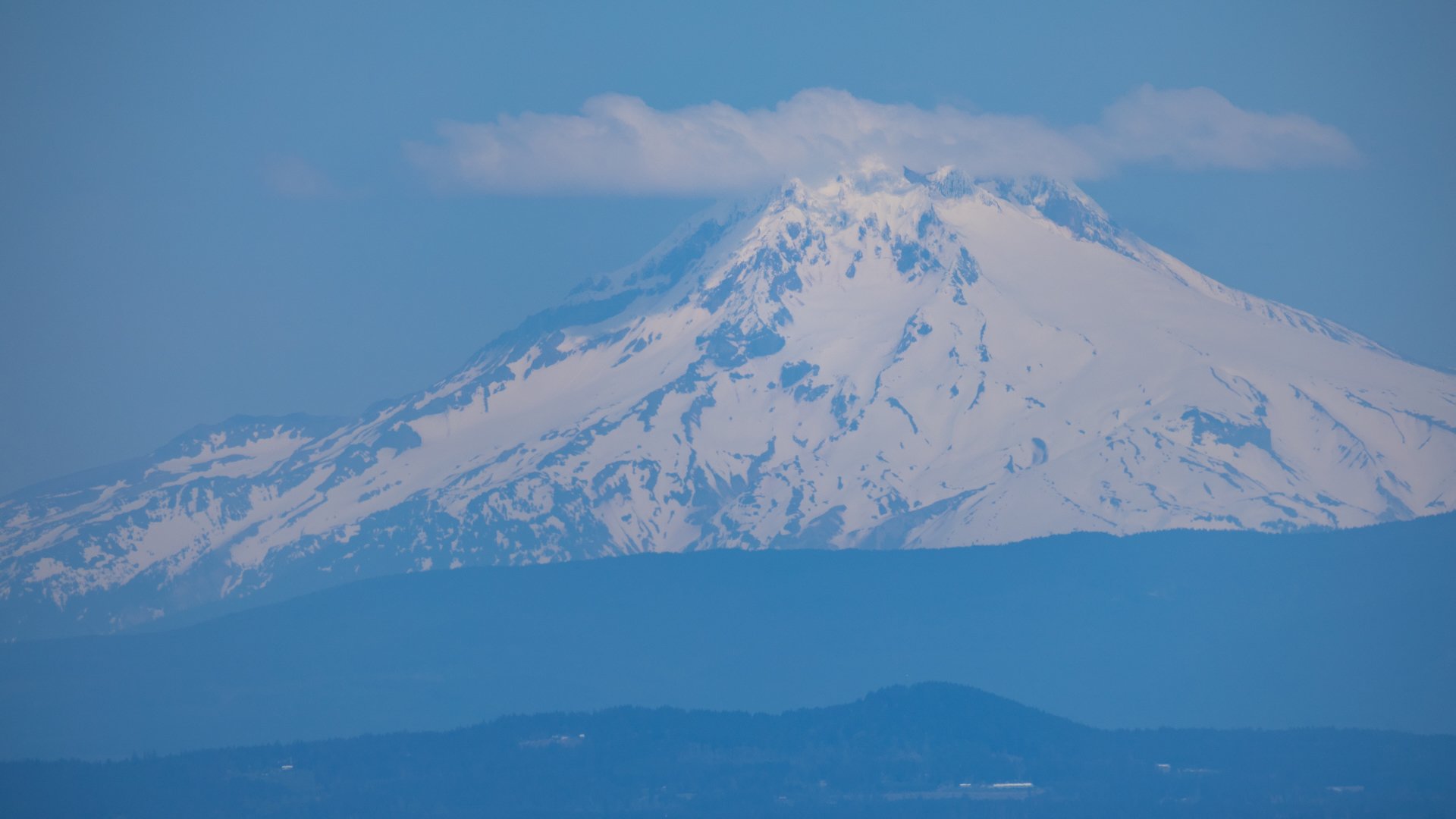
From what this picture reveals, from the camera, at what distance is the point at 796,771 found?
15612cm

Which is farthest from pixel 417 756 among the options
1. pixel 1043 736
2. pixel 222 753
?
pixel 1043 736

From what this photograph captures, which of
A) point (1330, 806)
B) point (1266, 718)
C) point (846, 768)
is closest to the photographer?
point (1330, 806)

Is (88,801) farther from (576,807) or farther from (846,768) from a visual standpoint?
(846,768)

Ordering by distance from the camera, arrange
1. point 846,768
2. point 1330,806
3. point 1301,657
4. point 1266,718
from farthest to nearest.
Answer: point 1301,657 → point 1266,718 → point 846,768 → point 1330,806

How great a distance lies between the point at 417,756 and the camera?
157750 millimetres

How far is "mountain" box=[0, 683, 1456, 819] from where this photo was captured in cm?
14888

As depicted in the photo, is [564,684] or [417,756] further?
[564,684]

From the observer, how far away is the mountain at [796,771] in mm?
148875

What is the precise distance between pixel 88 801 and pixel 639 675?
55570mm

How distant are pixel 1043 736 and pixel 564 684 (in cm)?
4333

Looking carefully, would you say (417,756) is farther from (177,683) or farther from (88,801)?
(177,683)

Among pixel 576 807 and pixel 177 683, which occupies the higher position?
pixel 177 683

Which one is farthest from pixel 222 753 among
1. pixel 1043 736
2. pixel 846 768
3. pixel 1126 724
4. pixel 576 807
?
pixel 1126 724

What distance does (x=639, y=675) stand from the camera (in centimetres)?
19738
